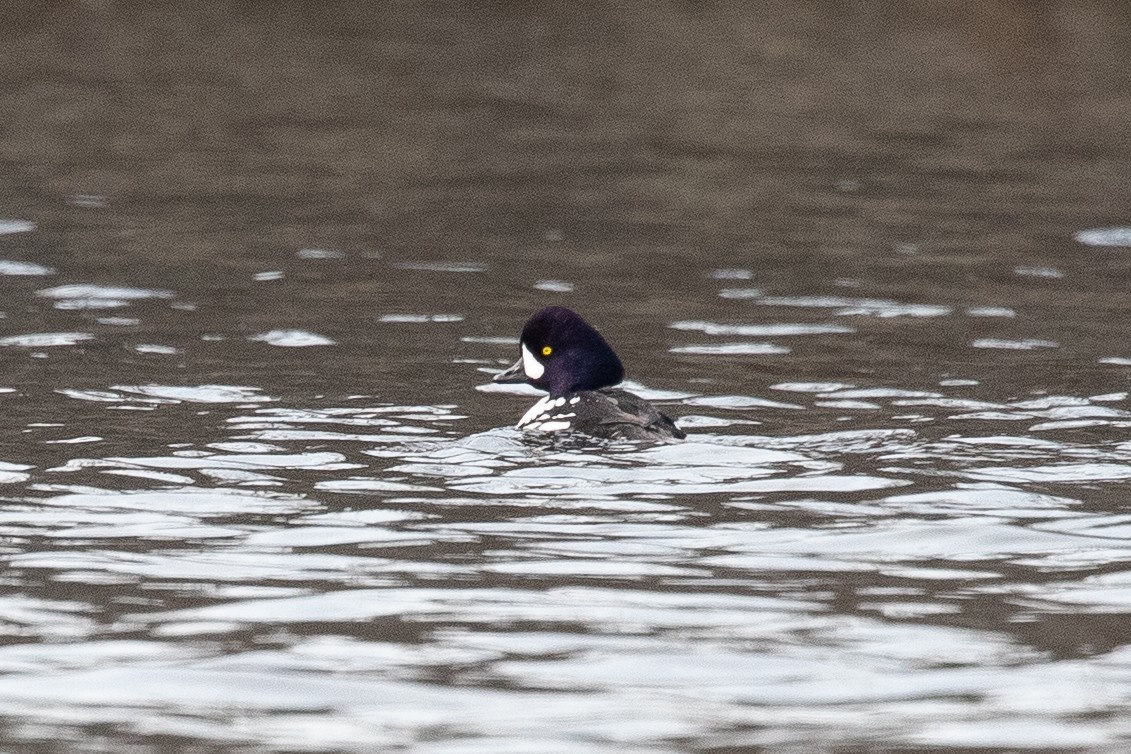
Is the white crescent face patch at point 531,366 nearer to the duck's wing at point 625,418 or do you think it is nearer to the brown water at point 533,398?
the brown water at point 533,398

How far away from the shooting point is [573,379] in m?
10.6

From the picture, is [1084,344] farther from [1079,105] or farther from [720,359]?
[1079,105]

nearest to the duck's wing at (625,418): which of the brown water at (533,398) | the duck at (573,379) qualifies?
the duck at (573,379)

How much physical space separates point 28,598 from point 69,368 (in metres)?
5.12

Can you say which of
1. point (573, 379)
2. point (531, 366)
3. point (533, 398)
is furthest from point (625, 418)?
point (533, 398)

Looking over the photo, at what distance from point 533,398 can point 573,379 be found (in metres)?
1.73

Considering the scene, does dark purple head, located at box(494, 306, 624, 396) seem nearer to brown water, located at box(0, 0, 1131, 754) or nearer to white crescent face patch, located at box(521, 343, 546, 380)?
white crescent face patch, located at box(521, 343, 546, 380)

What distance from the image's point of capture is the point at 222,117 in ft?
72.8

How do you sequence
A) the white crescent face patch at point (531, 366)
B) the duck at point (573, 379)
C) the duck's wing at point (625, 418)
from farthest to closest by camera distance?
the white crescent face patch at point (531, 366) → the duck at point (573, 379) → the duck's wing at point (625, 418)

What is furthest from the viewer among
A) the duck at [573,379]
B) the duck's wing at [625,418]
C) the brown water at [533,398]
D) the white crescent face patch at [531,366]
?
the white crescent face patch at [531,366]

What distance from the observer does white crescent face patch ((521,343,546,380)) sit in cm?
1075

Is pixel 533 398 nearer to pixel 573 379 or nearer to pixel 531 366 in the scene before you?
pixel 531 366

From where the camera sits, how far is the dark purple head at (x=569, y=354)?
1058cm

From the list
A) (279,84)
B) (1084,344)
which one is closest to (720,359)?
(1084,344)
